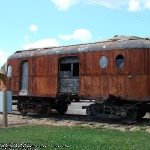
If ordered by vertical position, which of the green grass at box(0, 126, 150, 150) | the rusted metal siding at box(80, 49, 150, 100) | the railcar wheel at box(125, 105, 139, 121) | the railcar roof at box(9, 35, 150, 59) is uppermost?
the railcar roof at box(9, 35, 150, 59)

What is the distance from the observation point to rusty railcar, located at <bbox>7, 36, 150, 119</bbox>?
62.5 ft

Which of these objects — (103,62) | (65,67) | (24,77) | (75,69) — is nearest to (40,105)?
(24,77)

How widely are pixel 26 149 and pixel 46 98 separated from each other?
44.9 ft

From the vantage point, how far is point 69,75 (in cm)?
2191

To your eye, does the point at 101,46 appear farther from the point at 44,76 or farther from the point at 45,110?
the point at 45,110

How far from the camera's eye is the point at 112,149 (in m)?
10.8

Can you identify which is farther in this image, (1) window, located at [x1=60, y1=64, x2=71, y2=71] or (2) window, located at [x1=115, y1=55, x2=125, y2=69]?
(1) window, located at [x1=60, y1=64, x2=71, y2=71]

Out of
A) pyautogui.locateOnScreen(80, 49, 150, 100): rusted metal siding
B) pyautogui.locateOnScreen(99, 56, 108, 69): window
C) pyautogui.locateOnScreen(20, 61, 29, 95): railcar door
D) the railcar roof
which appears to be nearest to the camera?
pyautogui.locateOnScreen(80, 49, 150, 100): rusted metal siding

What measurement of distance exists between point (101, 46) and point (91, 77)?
1.51 m

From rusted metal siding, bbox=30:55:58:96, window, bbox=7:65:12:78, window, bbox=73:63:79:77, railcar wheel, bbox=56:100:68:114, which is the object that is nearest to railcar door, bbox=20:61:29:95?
rusted metal siding, bbox=30:55:58:96

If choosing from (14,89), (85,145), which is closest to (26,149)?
(85,145)

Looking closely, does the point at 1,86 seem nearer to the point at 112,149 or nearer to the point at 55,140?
the point at 55,140

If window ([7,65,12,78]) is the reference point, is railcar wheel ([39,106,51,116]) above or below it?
below

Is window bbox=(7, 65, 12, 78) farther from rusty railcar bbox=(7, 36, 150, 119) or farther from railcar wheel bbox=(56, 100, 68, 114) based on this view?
railcar wheel bbox=(56, 100, 68, 114)
